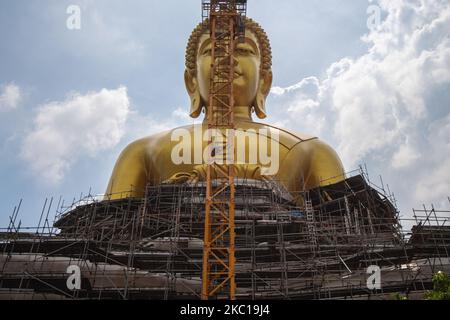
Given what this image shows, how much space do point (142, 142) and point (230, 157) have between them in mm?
3863

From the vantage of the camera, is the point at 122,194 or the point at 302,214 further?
the point at 122,194

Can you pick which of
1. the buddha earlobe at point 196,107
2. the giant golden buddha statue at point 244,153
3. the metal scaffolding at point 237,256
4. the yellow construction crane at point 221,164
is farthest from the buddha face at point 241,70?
the metal scaffolding at point 237,256

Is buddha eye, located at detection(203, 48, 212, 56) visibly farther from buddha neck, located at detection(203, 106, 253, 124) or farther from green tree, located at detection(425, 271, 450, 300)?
green tree, located at detection(425, 271, 450, 300)

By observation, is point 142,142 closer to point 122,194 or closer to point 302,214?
point 122,194

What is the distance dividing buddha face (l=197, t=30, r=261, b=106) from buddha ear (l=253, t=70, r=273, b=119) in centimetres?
31

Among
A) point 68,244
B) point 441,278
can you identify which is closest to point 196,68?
point 68,244

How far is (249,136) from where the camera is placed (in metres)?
15.9

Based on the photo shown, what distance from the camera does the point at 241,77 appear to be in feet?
56.5

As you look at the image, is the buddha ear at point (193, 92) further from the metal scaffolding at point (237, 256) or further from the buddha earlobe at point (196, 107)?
the metal scaffolding at point (237, 256)

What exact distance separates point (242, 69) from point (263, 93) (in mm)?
1824

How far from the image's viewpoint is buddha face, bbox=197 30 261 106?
17266 millimetres

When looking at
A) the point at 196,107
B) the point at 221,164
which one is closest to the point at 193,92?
the point at 196,107

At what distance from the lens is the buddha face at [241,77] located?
1731 centimetres

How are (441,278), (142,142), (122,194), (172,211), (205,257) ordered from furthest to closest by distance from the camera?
(142,142)
(122,194)
(172,211)
(205,257)
(441,278)
